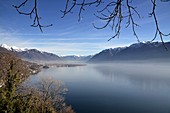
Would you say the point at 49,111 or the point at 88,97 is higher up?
the point at 49,111

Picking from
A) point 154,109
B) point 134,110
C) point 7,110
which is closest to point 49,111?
point 7,110

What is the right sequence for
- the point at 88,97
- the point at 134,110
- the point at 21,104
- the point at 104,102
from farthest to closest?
the point at 88,97
the point at 104,102
the point at 134,110
the point at 21,104

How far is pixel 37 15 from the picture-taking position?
973 millimetres

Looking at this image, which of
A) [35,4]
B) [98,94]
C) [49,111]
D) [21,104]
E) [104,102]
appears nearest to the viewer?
[35,4]

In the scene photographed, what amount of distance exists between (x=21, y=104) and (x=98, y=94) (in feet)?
80.1

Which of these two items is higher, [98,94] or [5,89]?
[5,89]

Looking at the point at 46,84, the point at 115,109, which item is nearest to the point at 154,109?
the point at 115,109

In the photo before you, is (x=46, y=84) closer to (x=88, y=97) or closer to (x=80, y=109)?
(x=80, y=109)

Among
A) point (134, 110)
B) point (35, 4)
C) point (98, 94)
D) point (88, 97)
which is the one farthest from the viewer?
point (98, 94)

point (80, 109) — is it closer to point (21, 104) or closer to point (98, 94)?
point (98, 94)

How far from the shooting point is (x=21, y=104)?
7.72 meters

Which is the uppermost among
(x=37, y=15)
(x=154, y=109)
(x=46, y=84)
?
(x=37, y=15)

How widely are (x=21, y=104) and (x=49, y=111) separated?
166 cm

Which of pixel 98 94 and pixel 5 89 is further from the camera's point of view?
pixel 98 94
